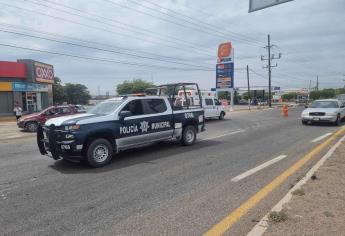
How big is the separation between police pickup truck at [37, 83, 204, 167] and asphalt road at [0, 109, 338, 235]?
430 millimetres

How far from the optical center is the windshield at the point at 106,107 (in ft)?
29.9

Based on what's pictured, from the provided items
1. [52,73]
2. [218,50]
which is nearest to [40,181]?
[52,73]

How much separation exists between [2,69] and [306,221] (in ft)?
110

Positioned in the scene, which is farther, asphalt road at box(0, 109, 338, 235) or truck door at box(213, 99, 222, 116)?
truck door at box(213, 99, 222, 116)

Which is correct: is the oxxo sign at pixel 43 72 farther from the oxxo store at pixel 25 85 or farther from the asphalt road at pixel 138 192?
the asphalt road at pixel 138 192

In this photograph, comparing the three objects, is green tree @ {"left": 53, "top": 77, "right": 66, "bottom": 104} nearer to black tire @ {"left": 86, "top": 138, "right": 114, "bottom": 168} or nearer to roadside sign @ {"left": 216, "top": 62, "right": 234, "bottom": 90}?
roadside sign @ {"left": 216, "top": 62, "right": 234, "bottom": 90}

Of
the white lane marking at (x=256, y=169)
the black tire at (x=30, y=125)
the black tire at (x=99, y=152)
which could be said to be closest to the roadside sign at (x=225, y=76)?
the black tire at (x=30, y=125)

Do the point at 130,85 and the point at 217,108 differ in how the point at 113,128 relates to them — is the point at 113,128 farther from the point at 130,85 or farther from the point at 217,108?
the point at 130,85

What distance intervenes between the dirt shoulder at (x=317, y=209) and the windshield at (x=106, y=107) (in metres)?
5.39

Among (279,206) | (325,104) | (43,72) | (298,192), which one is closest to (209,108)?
(325,104)

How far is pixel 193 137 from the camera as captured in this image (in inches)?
463

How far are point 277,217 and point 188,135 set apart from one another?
7237mm

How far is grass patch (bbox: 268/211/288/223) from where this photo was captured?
14.0 ft

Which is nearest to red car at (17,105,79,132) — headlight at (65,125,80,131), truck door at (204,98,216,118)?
truck door at (204,98,216,118)
